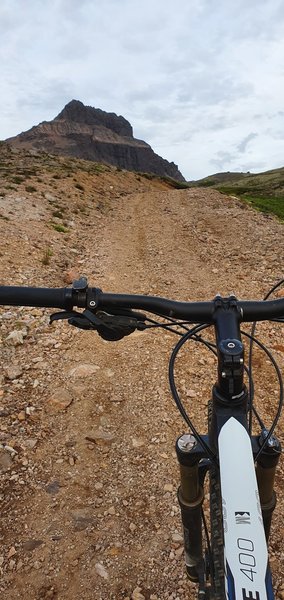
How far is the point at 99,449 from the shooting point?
15.1 feet

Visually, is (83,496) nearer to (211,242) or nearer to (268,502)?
(268,502)

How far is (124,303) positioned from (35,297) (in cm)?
43

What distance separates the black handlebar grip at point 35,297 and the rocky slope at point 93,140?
113 meters

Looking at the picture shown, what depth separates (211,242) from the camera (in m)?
13.0

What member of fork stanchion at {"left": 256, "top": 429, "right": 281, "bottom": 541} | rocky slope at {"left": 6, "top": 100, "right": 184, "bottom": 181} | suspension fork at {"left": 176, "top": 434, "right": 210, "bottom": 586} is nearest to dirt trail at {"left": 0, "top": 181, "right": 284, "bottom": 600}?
suspension fork at {"left": 176, "top": 434, "right": 210, "bottom": 586}

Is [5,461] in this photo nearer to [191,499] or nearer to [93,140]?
[191,499]

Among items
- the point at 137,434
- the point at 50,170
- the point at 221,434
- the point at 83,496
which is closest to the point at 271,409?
the point at 137,434

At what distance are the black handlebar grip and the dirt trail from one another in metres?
2.70

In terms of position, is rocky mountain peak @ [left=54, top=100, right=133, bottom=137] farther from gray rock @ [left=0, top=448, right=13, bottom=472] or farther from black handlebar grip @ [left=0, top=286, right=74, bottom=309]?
black handlebar grip @ [left=0, top=286, right=74, bottom=309]

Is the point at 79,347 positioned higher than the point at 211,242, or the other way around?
the point at 211,242

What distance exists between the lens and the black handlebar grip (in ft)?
5.96

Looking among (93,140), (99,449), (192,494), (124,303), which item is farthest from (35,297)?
(93,140)

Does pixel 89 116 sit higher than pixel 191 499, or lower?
higher

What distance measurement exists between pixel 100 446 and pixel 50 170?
22538 millimetres
